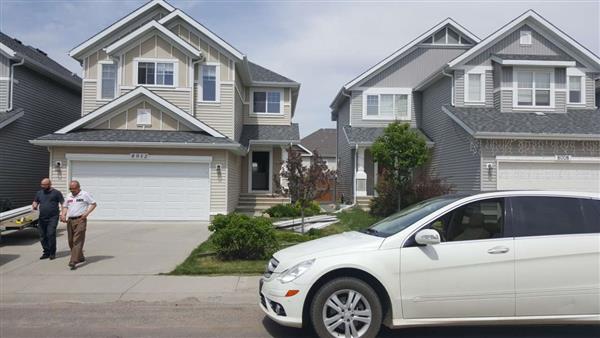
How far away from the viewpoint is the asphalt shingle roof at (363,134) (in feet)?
72.0

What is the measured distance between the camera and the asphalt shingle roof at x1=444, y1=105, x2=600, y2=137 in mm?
17531

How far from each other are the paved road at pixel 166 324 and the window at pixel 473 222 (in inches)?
47.5

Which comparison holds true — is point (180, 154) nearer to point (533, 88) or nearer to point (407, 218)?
point (407, 218)

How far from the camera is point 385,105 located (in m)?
24.1

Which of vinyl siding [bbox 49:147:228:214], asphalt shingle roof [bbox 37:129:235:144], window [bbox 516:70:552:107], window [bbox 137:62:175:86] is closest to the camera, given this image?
asphalt shingle roof [bbox 37:129:235:144]

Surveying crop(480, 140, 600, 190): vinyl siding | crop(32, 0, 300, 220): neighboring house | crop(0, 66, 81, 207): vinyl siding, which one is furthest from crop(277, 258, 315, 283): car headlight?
crop(0, 66, 81, 207): vinyl siding

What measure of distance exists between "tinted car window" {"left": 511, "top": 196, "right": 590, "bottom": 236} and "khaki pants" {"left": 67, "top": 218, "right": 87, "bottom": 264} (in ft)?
25.3

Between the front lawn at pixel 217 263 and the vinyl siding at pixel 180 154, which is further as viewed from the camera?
the vinyl siding at pixel 180 154

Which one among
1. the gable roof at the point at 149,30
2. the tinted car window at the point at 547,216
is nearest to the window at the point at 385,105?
the gable roof at the point at 149,30

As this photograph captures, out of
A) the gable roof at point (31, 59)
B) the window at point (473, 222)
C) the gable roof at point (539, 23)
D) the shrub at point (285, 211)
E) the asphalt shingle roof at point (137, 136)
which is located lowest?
the shrub at point (285, 211)

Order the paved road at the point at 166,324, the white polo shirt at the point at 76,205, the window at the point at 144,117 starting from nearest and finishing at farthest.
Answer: the paved road at the point at 166,324 → the white polo shirt at the point at 76,205 → the window at the point at 144,117

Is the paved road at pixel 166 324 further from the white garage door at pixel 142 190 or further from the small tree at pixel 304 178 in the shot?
the white garage door at pixel 142 190

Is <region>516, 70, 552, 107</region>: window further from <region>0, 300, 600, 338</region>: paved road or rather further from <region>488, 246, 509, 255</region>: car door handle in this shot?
<region>488, 246, 509, 255</region>: car door handle

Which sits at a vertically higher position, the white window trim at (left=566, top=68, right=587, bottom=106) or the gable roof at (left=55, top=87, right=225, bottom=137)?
the white window trim at (left=566, top=68, right=587, bottom=106)
